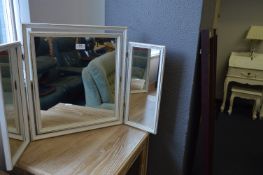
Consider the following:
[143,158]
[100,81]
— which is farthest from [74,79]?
[143,158]

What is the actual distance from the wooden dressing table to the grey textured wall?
85.0 inches

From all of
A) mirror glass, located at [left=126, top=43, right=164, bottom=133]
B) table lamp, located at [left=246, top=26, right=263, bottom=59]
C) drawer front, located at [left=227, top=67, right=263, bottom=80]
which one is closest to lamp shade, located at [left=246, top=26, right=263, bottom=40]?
table lamp, located at [left=246, top=26, right=263, bottom=59]

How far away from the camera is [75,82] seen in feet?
3.11

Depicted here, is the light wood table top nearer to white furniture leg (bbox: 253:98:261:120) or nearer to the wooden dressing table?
the wooden dressing table

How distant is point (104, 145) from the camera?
34.6 inches

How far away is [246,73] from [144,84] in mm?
2349

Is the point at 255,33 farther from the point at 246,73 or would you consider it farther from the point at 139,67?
the point at 139,67

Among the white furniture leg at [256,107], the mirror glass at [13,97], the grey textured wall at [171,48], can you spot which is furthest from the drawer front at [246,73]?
the mirror glass at [13,97]

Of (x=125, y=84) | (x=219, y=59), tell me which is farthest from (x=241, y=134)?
(x=125, y=84)

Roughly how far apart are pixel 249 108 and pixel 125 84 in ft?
9.58

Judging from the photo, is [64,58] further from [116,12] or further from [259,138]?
[259,138]

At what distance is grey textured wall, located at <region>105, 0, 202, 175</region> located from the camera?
947mm

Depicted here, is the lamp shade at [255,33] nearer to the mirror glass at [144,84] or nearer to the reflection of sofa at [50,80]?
the mirror glass at [144,84]

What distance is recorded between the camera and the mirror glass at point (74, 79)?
84cm
